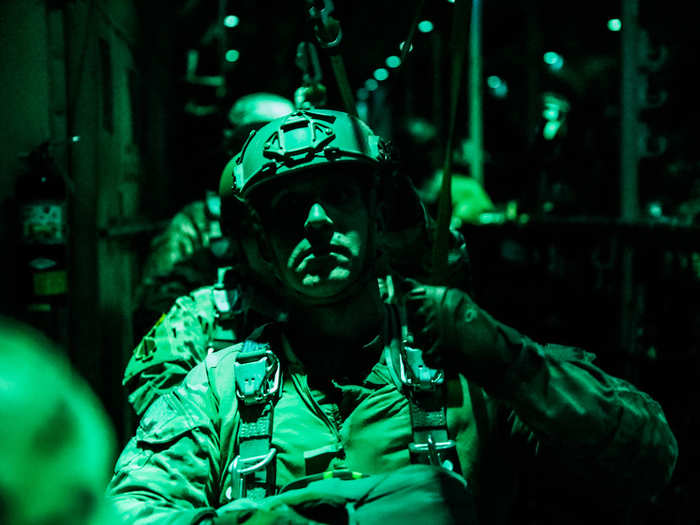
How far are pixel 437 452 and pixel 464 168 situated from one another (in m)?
7.29

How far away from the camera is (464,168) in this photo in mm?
9250

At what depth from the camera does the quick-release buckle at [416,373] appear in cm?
228

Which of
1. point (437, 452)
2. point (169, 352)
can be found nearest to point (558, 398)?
point (437, 452)

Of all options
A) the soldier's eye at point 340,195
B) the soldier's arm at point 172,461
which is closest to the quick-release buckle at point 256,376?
the soldier's arm at point 172,461

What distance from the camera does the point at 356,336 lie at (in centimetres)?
258

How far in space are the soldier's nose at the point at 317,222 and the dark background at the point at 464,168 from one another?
20.0 inches

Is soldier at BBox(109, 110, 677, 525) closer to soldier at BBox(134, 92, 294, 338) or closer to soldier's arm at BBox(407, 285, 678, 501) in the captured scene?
soldier's arm at BBox(407, 285, 678, 501)

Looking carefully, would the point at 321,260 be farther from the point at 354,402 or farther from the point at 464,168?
the point at 464,168

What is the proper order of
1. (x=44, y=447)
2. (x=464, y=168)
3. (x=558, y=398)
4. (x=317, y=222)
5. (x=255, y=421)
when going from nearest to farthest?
(x=44, y=447) < (x=558, y=398) < (x=255, y=421) < (x=317, y=222) < (x=464, y=168)

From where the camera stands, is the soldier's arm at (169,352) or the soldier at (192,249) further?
the soldier at (192,249)

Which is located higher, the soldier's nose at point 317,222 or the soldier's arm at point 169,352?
the soldier's nose at point 317,222

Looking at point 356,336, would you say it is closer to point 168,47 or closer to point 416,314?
point 416,314

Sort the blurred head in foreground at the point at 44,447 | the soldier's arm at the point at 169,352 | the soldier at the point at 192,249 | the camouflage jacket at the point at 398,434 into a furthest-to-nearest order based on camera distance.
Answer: the soldier at the point at 192,249 < the soldier's arm at the point at 169,352 < the camouflage jacket at the point at 398,434 < the blurred head in foreground at the point at 44,447

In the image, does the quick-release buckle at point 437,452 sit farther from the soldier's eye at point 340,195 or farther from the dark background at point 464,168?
the dark background at point 464,168
